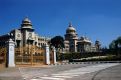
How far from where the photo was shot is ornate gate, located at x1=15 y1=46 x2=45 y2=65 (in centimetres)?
3045

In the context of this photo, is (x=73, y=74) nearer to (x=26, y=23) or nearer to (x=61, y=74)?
(x=61, y=74)

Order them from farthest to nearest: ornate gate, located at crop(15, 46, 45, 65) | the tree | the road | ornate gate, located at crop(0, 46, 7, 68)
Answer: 1. the tree
2. ornate gate, located at crop(15, 46, 45, 65)
3. ornate gate, located at crop(0, 46, 7, 68)
4. the road

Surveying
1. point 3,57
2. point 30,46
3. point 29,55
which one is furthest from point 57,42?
point 3,57

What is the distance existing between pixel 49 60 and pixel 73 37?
100m

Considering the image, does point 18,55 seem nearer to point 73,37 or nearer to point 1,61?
point 1,61

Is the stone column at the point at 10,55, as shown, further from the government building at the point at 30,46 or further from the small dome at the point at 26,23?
the small dome at the point at 26,23

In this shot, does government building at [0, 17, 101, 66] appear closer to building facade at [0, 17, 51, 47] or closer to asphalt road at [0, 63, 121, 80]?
building facade at [0, 17, 51, 47]

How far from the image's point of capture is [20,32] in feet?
349

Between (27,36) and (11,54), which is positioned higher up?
(27,36)

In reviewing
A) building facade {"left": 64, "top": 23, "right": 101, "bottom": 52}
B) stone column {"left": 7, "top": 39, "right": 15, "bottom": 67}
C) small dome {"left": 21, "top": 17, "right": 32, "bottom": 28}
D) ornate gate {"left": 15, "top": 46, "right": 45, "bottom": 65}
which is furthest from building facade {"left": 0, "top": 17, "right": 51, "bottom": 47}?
stone column {"left": 7, "top": 39, "right": 15, "bottom": 67}

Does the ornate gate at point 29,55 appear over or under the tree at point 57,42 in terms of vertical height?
under

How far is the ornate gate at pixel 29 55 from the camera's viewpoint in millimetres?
30447

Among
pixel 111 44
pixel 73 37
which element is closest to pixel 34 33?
pixel 73 37

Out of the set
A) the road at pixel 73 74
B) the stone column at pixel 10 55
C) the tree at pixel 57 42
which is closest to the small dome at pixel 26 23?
the tree at pixel 57 42
